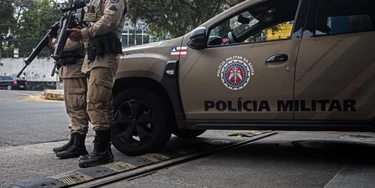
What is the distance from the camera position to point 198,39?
4516 mm

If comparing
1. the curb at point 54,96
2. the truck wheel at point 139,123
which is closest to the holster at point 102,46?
the truck wheel at point 139,123

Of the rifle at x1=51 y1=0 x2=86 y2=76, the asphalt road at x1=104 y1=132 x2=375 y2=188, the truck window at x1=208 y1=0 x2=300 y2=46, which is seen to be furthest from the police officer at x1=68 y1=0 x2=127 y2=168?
the truck window at x1=208 y1=0 x2=300 y2=46

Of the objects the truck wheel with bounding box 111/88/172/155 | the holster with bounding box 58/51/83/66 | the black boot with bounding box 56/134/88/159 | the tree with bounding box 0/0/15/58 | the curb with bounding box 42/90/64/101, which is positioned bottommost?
the curb with bounding box 42/90/64/101

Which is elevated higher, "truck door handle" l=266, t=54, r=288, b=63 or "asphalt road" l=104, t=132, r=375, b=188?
"truck door handle" l=266, t=54, r=288, b=63

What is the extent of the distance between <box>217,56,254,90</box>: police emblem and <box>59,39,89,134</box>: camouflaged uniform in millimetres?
1583

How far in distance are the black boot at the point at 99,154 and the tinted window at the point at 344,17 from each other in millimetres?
2442

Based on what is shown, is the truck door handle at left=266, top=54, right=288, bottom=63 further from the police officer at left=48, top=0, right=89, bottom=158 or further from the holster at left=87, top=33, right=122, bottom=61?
the police officer at left=48, top=0, right=89, bottom=158

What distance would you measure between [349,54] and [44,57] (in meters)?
39.6

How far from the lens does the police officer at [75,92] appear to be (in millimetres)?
4637

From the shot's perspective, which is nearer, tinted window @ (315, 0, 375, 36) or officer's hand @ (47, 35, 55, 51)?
tinted window @ (315, 0, 375, 36)

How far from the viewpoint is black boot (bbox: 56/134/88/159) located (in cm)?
453

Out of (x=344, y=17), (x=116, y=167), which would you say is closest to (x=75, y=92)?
(x=116, y=167)

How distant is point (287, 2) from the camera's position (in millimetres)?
4676

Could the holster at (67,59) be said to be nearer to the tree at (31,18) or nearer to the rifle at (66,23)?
the rifle at (66,23)
